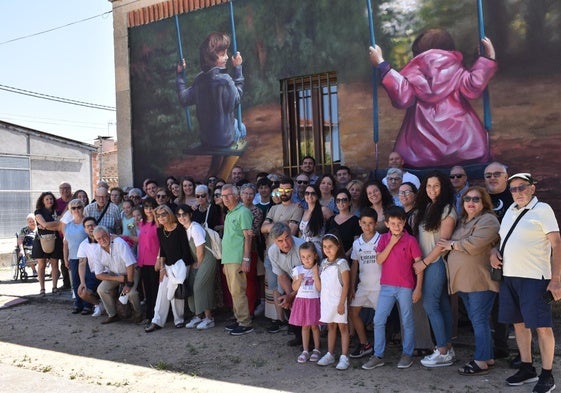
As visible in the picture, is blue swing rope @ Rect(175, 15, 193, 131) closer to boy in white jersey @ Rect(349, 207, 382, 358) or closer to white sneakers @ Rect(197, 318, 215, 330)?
white sneakers @ Rect(197, 318, 215, 330)

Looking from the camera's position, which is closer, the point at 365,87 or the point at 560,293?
the point at 560,293

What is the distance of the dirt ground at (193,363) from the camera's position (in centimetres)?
476

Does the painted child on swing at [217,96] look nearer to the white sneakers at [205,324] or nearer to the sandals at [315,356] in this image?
the white sneakers at [205,324]

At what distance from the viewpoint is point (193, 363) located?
5645mm

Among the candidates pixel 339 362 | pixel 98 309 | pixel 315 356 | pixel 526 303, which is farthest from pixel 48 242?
pixel 526 303

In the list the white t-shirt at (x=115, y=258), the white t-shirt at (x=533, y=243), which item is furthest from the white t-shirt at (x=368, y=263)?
the white t-shirt at (x=115, y=258)

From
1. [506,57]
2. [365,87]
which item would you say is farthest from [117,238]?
[506,57]

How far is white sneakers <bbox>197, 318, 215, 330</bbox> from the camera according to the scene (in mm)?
6883

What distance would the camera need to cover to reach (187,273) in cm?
689

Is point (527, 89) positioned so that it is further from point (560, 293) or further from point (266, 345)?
point (266, 345)

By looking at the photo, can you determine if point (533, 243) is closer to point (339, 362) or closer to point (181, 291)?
point (339, 362)

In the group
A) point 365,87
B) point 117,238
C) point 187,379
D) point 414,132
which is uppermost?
point 365,87

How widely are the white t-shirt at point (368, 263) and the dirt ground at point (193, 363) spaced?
29.3 inches

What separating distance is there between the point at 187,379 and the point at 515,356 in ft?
9.88
